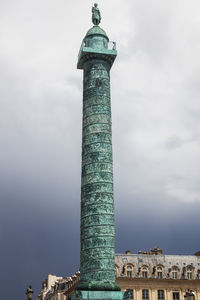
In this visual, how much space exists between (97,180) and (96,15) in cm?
872

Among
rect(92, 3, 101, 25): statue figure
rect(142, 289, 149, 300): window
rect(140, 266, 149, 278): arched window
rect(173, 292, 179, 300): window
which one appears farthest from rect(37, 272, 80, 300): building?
rect(92, 3, 101, 25): statue figure

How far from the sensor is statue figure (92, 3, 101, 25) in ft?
78.5

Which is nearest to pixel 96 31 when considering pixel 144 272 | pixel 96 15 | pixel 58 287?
pixel 96 15

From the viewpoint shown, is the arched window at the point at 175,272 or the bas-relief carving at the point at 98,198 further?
the arched window at the point at 175,272

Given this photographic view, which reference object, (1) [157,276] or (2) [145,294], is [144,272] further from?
(2) [145,294]

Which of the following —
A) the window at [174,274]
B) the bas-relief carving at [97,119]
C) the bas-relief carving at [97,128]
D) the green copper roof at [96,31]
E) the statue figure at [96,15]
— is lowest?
the window at [174,274]

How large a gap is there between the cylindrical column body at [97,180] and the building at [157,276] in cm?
2233

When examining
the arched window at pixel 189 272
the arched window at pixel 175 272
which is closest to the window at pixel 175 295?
the arched window at pixel 175 272

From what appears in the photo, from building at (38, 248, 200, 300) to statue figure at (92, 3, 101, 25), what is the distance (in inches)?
931

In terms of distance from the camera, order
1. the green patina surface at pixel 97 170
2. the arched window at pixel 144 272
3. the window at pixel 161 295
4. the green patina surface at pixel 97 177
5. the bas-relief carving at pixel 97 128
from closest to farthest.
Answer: the green patina surface at pixel 97 177 → the green patina surface at pixel 97 170 → the bas-relief carving at pixel 97 128 → the window at pixel 161 295 → the arched window at pixel 144 272

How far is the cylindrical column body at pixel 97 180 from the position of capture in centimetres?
1923

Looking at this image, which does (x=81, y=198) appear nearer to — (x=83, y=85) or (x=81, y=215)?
(x=81, y=215)

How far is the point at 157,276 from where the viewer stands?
4234 centimetres

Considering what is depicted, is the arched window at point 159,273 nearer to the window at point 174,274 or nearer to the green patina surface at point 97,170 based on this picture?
the window at point 174,274
